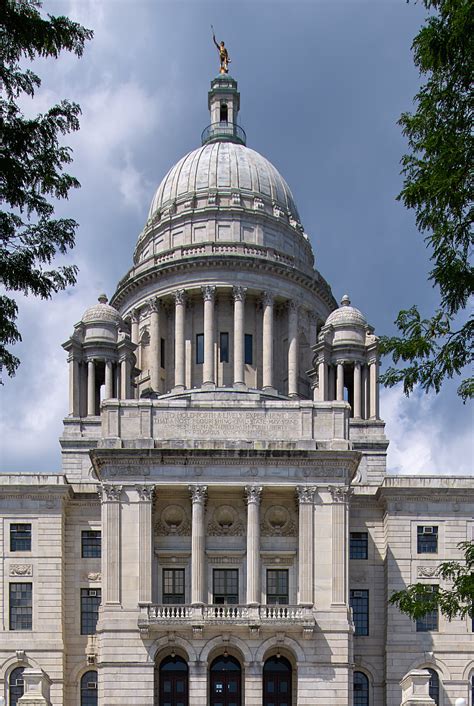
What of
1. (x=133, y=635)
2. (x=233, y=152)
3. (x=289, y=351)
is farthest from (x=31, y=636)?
(x=233, y=152)

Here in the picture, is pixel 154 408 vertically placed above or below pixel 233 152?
below

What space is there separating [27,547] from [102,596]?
6958mm

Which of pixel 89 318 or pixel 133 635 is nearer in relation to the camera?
pixel 133 635

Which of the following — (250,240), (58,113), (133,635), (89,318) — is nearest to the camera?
(58,113)

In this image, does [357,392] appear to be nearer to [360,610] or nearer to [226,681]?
[360,610]

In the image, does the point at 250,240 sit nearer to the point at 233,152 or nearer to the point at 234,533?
the point at 233,152

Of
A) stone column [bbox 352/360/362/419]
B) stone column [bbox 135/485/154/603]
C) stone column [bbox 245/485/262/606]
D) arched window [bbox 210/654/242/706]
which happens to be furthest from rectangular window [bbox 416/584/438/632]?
stone column [bbox 135/485/154/603]

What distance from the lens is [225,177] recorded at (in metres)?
89.8

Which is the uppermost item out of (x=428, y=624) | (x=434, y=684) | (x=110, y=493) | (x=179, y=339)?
(x=179, y=339)

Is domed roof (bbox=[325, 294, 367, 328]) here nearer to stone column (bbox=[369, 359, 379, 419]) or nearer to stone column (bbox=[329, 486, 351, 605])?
stone column (bbox=[369, 359, 379, 419])

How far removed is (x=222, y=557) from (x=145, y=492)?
17.1ft

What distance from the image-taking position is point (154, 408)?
66.0 meters

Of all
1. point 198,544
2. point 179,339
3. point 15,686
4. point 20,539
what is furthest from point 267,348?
point 15,686

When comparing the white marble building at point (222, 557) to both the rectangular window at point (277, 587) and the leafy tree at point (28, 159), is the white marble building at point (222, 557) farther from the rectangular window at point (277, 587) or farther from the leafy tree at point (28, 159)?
the leafy tree at point (28, 159)
